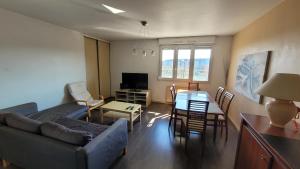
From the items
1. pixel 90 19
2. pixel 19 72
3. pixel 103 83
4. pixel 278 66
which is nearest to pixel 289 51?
pixel 278 66

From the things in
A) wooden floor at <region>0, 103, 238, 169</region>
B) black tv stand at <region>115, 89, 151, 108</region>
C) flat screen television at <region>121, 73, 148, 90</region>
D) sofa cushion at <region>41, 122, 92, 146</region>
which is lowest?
wooden floor at <region>0, 103, 238, 169</region>

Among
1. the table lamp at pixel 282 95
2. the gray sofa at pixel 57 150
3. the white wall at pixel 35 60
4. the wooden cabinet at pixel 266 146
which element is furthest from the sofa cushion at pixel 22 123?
the table lamp at pixel 282 95

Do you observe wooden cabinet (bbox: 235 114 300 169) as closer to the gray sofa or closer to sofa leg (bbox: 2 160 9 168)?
the gray sofa

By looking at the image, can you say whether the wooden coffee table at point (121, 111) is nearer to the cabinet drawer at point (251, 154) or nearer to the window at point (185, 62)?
the cabinet drawer at point (251, 154)

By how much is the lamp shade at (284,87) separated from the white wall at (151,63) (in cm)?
342

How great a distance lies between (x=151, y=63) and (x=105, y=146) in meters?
3.90

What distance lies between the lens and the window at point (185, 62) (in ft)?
15.2

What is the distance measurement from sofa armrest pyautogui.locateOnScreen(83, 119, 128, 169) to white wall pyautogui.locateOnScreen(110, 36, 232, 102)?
10.6ft

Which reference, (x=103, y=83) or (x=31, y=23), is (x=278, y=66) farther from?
(x=103, y=83)

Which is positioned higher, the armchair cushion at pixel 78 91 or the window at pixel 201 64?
the window at pixel 201 64

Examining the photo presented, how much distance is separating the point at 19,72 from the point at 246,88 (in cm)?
471

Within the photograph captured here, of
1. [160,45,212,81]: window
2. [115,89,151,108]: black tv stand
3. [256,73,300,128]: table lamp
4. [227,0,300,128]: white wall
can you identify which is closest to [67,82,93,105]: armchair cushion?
[115,89,151,108]: black tv stand

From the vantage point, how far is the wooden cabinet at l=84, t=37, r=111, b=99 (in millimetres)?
4645

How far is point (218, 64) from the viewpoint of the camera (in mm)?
4488
